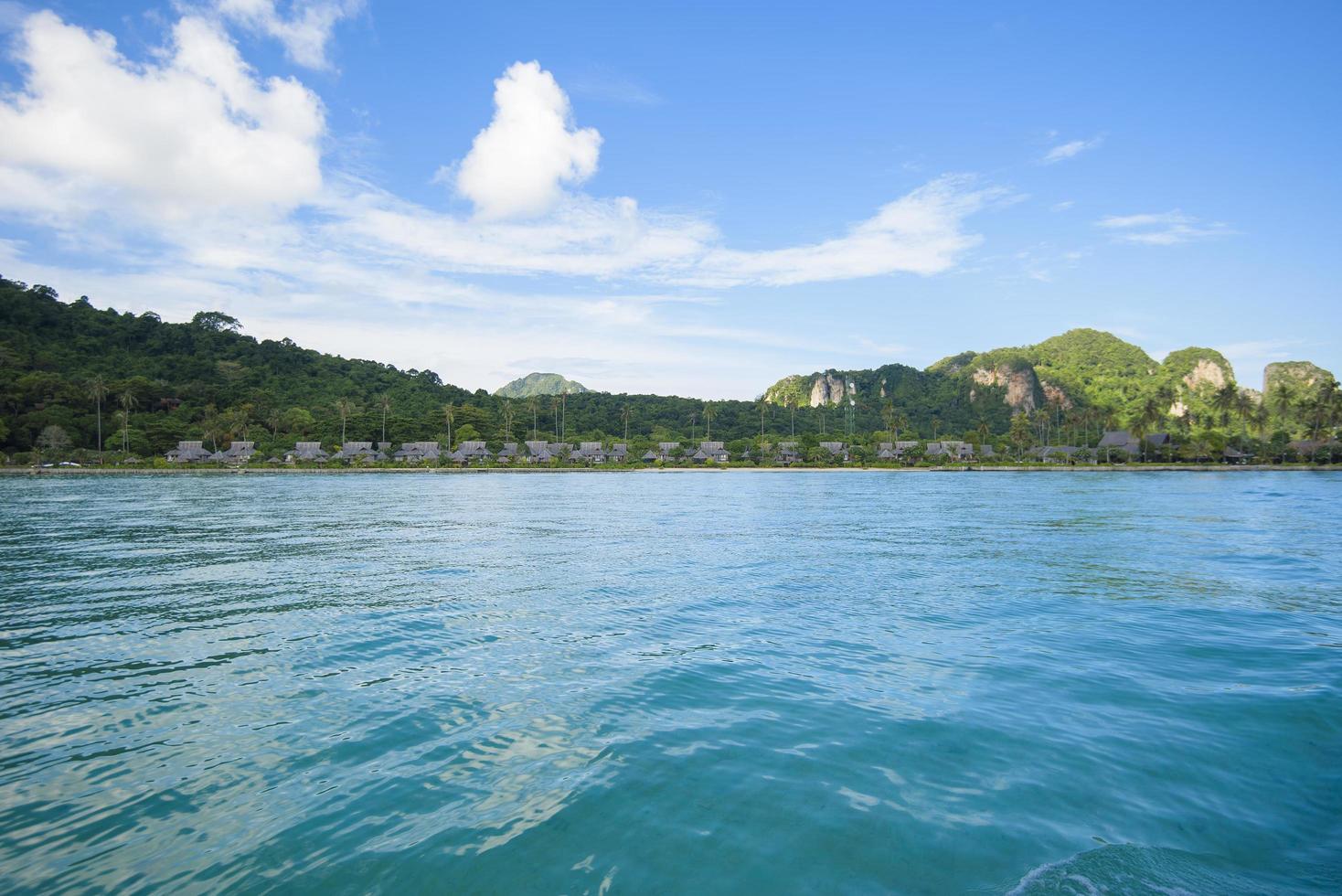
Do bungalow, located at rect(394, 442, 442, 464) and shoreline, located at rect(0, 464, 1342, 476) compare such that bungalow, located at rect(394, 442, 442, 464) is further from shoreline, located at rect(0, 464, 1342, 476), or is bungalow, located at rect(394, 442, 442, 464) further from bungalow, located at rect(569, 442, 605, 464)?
bungalow, located at rect(569, 442, 605, 464)

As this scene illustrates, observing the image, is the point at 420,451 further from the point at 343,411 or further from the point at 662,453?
the point at 662,453

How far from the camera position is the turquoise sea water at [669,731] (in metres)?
5.06

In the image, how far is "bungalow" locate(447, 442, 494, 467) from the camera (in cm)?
13400

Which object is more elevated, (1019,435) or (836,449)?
(1019,435)

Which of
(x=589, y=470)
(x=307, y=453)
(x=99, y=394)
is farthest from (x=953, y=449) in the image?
(x=99, y=394)

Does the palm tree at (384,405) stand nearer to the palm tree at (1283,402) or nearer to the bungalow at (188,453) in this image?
the bungalow at (188,453)

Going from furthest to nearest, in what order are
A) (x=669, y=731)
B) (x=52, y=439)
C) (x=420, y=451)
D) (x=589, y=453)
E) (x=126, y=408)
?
1. (x=589, y=453)
2. (x=420, y=451)
3. (x=126, y=408)
4. (x=52, y=439)
5. (x=669, y=731)

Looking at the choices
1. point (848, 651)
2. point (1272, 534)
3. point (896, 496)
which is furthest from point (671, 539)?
point (896, 496)

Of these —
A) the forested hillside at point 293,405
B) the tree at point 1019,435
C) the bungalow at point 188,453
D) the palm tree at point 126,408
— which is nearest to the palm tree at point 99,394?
the forested hillside at point 293,405

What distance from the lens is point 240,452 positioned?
120 m

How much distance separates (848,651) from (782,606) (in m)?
3.45

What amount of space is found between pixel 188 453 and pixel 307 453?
17844mm

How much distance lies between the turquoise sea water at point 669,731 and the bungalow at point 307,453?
113m

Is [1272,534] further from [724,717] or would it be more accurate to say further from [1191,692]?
[724,717]
